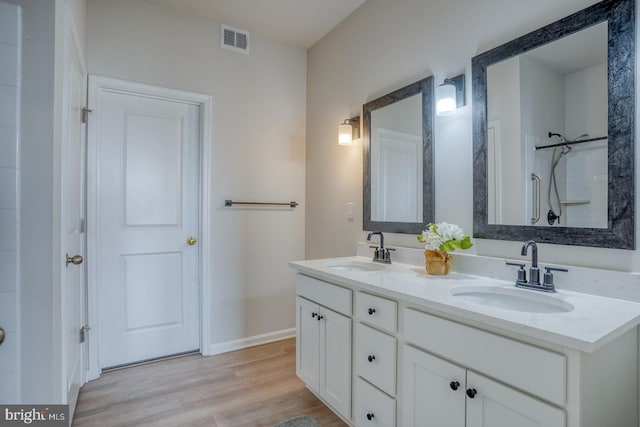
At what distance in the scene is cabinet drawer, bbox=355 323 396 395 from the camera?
148 cm

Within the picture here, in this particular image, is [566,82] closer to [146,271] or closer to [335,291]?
[335,291]

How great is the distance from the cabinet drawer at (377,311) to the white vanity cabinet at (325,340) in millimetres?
92

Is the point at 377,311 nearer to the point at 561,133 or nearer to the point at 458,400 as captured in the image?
the point at 458,400

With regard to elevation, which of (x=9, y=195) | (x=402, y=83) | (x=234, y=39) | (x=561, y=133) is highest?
(x=234, y=39)

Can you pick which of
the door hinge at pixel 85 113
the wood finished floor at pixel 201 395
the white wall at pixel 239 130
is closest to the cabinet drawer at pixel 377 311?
the wood finished floor at pixel 201 395

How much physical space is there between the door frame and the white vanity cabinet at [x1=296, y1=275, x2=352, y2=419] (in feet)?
3.23

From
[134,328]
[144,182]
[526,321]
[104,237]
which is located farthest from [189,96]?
[526,321]

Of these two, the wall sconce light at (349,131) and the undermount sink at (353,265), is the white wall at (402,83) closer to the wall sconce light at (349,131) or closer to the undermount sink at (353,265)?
the wall sconce light at (349,131)

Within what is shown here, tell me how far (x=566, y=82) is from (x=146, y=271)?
9.27ft

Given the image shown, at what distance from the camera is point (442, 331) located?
48.9 inches

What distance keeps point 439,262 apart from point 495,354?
2.30 ft

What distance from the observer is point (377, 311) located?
1551 millimetres

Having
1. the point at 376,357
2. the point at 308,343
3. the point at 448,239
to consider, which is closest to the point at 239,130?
the point at 308,343

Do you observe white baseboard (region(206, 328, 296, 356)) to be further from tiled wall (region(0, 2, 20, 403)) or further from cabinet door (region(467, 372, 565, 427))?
cabinet door (region(467, 372, 565, 427))
